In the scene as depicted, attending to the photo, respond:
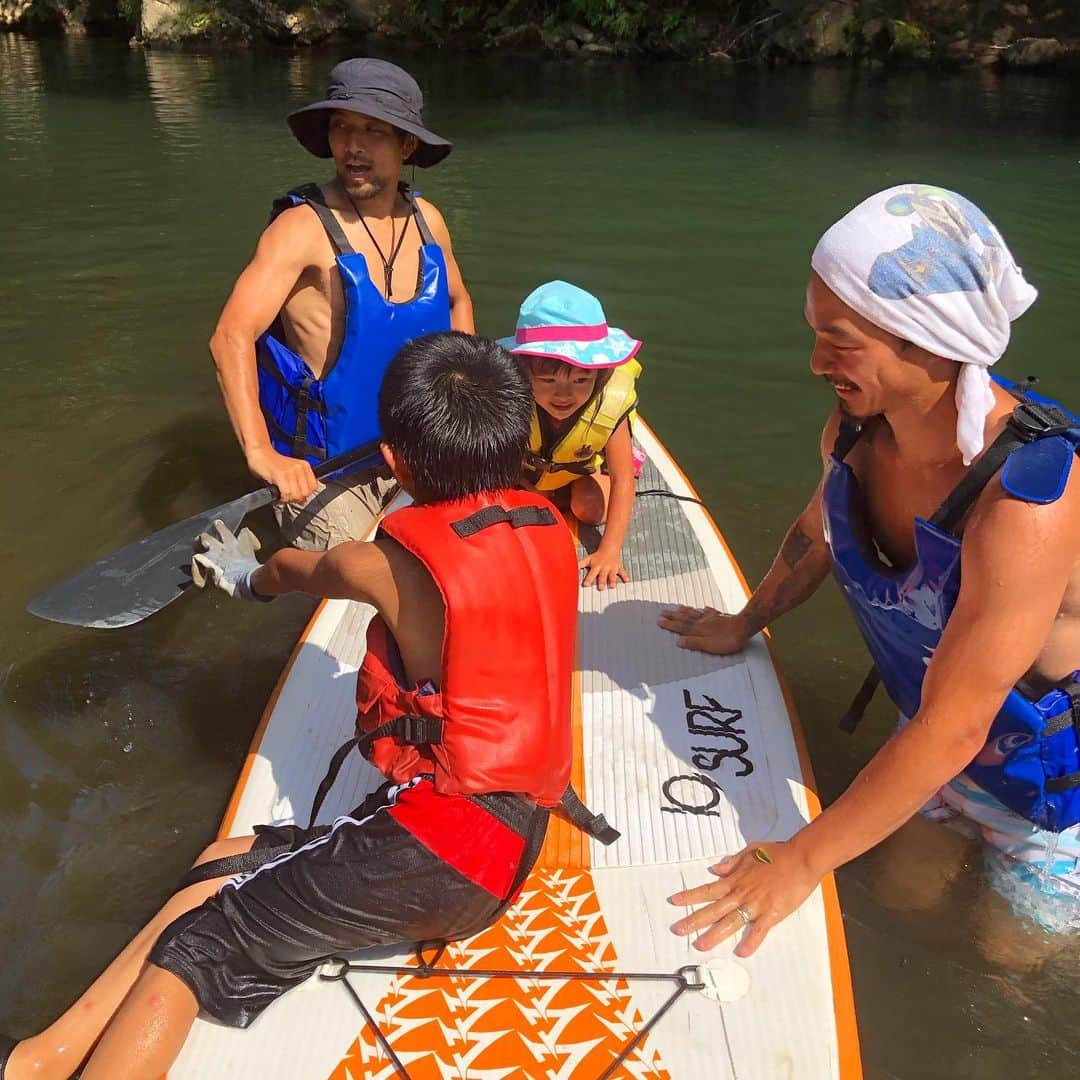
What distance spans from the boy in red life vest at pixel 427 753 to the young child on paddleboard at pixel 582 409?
1.24m

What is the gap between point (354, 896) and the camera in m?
1.73

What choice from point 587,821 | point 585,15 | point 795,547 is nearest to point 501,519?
point 587,821

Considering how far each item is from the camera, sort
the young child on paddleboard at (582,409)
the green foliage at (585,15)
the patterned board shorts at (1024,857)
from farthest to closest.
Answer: the green foliage at (585,15), the young child on paddleboard at (582,409), the patterned board shorts at (1024,857)

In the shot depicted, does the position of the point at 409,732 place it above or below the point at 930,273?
below

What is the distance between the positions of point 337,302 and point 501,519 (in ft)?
6.25

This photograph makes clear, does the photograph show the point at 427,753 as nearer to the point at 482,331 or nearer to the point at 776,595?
the point at 776,595

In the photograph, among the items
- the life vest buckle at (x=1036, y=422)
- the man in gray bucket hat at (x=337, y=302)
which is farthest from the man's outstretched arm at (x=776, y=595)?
the man in gray bucket hat at (x=337, y=302)

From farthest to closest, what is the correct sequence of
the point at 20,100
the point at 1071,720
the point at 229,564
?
the point at 20,100 → the point at 229,564 → the point at 1071,720

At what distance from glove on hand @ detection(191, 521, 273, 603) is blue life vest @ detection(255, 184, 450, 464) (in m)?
0.94

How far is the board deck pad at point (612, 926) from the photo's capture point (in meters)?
1.77

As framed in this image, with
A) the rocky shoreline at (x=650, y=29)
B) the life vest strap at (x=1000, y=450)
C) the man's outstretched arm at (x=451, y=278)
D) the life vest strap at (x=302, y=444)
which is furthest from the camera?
the rocky shoreline at (x=650, y=29)

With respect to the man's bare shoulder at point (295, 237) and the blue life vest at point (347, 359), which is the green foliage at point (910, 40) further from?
the man's bare shoulder at point (295, 237)

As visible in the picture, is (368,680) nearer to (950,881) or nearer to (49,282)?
(950,881)

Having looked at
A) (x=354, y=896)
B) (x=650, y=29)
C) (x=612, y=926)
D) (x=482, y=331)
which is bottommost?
(x=482, y=331)
